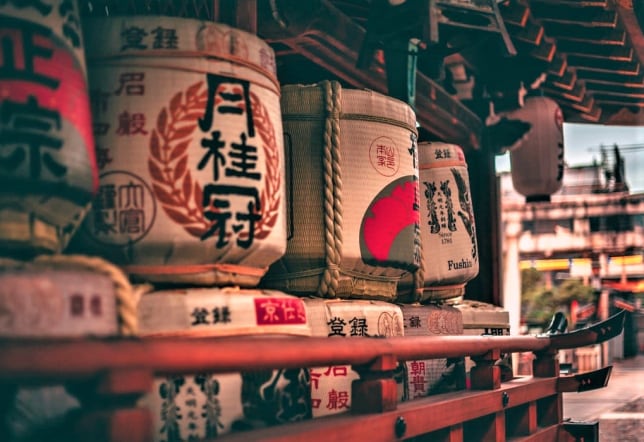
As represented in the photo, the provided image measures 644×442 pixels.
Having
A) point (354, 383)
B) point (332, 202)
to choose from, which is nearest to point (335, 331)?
point (354, 383)

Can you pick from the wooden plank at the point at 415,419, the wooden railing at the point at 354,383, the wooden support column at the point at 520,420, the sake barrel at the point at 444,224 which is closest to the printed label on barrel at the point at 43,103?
the wooden railing at the point at 354,383

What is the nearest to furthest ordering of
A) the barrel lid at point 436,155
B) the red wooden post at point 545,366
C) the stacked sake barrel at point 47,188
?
the stacked sake barrel at point 47,188 → the barrel lid at point 436,155 → the red wooden post at point 545,366

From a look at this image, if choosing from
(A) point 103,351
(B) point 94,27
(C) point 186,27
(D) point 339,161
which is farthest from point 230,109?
(A) point 103,351

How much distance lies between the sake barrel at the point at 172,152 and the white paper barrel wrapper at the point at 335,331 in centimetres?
47

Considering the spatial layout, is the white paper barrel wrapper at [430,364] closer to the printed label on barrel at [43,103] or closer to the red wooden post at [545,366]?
the red wooden post at [545,366]

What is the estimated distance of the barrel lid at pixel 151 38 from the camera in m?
1.91

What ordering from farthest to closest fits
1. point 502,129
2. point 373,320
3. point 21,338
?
point 502,129 → point 373,320 → point 21,338

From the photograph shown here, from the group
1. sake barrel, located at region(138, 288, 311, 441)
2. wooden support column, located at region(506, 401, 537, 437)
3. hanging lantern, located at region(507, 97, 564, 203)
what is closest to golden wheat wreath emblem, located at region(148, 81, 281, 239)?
sake barrel, located at region(138, 288, 311, 441)

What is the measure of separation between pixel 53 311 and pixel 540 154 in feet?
19.8

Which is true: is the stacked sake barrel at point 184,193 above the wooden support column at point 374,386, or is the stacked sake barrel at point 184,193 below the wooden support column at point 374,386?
above

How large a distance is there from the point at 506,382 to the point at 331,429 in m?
1.91

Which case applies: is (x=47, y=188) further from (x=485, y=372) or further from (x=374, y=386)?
(x=485, y=372)

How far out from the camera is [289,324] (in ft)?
6.64

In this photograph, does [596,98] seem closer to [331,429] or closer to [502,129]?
[502,129]
